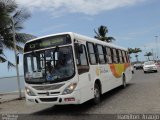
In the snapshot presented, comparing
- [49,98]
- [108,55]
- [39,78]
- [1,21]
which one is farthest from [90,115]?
[1,21]

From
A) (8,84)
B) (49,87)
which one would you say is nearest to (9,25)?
(8,84)

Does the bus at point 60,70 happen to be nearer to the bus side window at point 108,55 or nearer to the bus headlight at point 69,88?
the bus headlight at point 69,88

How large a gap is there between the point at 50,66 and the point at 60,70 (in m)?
0.46

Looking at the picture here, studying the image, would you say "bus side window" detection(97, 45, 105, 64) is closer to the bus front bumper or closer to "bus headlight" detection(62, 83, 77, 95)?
"bus headlight" detection(62, 83, 77, 95)

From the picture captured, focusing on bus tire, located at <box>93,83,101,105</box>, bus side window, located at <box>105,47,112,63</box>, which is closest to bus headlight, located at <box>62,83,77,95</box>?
bus tire, located at <box>93,83,101,105</box>

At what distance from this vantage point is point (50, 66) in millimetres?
11828

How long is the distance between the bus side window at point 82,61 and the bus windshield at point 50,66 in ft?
0.97

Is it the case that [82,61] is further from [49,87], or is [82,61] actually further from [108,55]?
[108,55]

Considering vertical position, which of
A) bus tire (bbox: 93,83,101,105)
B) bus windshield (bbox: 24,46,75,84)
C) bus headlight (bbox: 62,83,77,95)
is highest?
bus windshield (bbox: 24,46,75,84)

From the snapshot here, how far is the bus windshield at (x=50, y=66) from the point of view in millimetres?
11539

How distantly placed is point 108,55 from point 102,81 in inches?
95.8

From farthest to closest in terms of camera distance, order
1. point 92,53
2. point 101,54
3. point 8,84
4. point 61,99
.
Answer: point 8,84 → point 101,54 → point 92,53 → point 61,99

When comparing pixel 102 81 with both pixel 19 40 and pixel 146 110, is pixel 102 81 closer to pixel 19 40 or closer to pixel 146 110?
pixel 146 110

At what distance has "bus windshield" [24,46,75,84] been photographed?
11539mm
